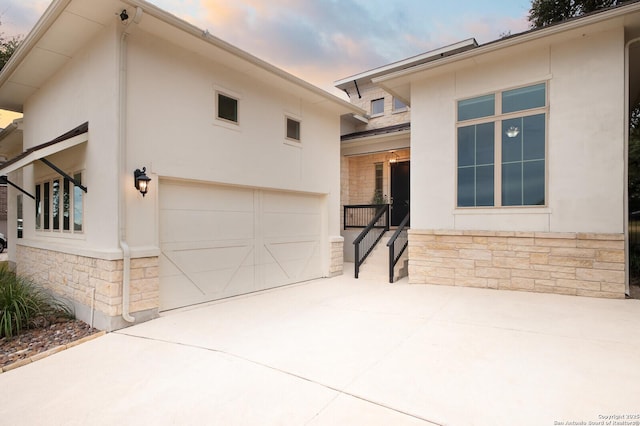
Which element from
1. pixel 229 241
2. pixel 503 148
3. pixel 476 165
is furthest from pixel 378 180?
pixel 229 241

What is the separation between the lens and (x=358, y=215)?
37.7 feet

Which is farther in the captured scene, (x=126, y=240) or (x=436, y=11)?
(x=436, y=11)

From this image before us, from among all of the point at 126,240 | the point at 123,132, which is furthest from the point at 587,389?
the point at 123,132

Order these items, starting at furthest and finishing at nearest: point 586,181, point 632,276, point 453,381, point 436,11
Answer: point 436,11, point 632,276, point 586,181, point 453,381

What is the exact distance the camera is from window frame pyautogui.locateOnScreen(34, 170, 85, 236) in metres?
5.84

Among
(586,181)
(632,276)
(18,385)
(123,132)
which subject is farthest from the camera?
(632,276)

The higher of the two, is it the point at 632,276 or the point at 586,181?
the point at 586,181

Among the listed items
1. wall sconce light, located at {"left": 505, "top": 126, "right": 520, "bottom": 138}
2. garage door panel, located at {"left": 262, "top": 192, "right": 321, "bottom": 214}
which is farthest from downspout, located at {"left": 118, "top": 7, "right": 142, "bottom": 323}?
wall sconce light, located at {"left": 505, "top": 126, "right": 520, "bottom": 138}

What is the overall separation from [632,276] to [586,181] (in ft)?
12.4

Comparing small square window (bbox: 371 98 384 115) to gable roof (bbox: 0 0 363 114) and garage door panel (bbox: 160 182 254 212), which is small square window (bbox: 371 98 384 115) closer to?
gable roof (bbox: 0 0 363 114)

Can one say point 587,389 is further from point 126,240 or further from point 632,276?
point 632,276

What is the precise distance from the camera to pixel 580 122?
5.81 metres

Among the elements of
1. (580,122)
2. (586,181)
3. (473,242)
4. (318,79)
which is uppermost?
(318,79)

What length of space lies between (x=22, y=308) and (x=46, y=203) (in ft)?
8.69
